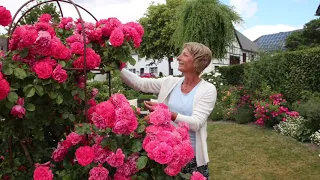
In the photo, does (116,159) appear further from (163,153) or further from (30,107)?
(30,107)

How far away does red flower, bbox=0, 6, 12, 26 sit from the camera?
1.67 meters

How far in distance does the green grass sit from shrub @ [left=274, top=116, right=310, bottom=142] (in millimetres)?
150

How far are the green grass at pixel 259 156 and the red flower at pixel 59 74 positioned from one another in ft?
13.1

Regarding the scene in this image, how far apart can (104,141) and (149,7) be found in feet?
107

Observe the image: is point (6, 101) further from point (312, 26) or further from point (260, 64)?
point (312, 26)

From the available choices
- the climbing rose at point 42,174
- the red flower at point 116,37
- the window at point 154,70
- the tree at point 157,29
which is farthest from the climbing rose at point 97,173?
the window at point 154,70

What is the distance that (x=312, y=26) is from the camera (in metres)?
33.8

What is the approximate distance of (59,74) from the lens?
1.57 m

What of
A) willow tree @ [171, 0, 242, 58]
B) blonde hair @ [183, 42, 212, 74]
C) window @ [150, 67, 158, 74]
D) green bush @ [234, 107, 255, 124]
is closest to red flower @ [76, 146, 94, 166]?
blonde hair @ [183, 42, 212, 74]

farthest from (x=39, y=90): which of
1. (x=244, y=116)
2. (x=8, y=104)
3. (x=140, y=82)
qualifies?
(x=244, y=116)

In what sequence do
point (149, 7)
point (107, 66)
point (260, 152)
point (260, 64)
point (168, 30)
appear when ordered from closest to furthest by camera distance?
1. point (107, 66)
2. point (260, 152)
3. point (260, 64)
4. point (168, 30)
5. point (149, 7)

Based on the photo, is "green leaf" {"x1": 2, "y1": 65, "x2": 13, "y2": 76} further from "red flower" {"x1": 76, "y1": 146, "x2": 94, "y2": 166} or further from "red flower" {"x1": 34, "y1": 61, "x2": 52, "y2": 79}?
"red flower" {"x1": 76, "y1": 146, "x2": 94, "y2": 166}

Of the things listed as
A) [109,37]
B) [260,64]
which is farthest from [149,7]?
[109,37]

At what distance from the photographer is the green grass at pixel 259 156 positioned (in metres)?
5.22
